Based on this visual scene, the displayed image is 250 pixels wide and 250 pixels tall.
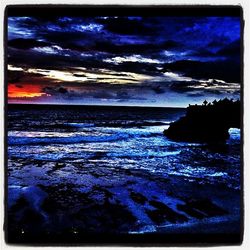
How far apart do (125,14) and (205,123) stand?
0.78 meters

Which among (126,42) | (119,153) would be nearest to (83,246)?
(119,153)

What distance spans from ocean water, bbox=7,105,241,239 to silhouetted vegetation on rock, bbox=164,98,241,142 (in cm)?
4

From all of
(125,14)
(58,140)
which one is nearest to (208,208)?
(58,140)

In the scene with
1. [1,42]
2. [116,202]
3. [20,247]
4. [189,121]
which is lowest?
[20,247]

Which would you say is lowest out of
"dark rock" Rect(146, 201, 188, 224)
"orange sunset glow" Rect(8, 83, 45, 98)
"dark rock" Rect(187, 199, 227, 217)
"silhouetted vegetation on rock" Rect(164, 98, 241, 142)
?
"dark rock" Rect(146, 201, 188, 224)

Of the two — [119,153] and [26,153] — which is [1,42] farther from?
[119,153]

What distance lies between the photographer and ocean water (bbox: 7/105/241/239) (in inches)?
107

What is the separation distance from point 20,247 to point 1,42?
1.15 m

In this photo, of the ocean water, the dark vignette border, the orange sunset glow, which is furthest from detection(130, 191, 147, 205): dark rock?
the orange sunset glow

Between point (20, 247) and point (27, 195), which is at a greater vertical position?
point (27, 195)

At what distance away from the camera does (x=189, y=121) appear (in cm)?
281

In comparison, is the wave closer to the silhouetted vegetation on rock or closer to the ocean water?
the ocean water

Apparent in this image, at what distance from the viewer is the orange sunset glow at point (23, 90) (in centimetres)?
275

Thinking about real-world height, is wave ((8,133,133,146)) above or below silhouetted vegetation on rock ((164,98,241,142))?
below
